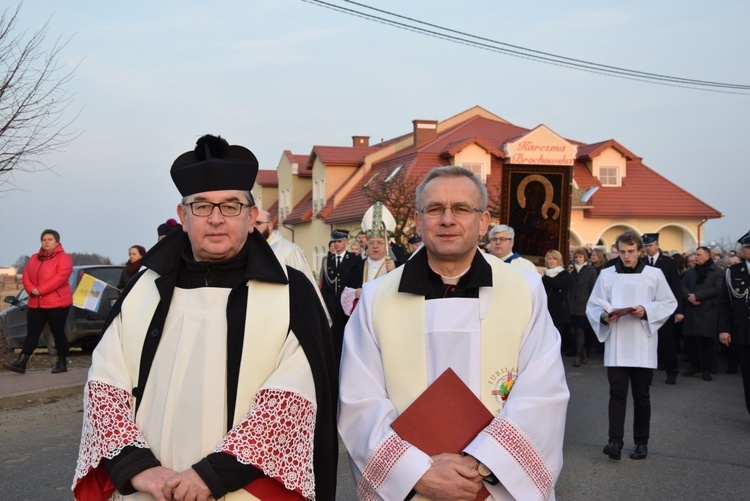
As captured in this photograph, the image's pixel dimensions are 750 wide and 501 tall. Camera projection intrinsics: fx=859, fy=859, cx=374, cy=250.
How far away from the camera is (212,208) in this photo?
343 centimetres

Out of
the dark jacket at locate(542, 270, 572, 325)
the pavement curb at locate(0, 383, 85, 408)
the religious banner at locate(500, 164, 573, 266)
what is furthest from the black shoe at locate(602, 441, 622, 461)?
the pavement curb at locate(0, 383, 85, 408)

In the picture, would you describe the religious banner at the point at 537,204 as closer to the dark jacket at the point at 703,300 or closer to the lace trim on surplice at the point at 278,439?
the dark jacket at the point at 703,300

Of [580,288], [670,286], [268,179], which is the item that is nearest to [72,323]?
[580,288]

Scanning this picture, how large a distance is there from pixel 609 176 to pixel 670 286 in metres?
26.9

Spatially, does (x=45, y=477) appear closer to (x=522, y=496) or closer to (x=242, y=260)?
(x=242, y=260)

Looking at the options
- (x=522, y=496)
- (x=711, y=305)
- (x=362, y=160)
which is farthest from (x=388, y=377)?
(x=362, y=160)

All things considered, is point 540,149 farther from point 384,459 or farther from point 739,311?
point 384,459

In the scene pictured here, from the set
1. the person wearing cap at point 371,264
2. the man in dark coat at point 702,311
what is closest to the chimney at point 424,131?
the man in dark coat at point 702,311

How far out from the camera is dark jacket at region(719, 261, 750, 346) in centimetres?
891

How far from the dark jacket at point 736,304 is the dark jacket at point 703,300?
346 centimetres

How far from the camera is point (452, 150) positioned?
35094 mm

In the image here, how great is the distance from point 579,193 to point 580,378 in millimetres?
24244

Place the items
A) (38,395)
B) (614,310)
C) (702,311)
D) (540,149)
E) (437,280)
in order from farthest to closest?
(540,149) < (702,311) < (38,395) < (614,310) < (437,280)

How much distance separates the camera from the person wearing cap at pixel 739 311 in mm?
8938
